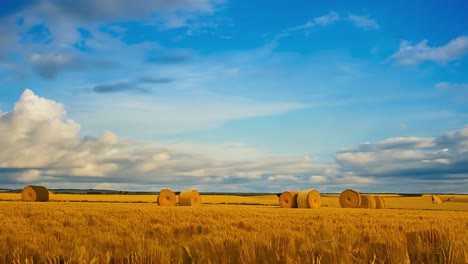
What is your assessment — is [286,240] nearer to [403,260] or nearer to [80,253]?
[403,260]

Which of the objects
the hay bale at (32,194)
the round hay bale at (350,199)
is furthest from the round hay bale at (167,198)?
the round hay bale at (350,199)

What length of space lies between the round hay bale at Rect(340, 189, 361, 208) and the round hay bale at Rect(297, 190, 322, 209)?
3.67 m

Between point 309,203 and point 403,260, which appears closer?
point 403,260

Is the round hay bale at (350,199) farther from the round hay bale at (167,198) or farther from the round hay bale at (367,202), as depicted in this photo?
the round hay bale at (167,198)

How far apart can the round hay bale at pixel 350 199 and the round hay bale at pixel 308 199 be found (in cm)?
367

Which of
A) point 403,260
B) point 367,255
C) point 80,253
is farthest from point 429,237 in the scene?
point 80,253

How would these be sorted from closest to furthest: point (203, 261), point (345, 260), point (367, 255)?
1. point (345, 260)
2. point (203, 261)
3. point (367, 255)

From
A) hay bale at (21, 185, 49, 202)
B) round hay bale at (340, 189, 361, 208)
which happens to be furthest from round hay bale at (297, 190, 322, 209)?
hay bale at (21, 185, 49, 202)

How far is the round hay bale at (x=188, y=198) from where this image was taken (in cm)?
4153

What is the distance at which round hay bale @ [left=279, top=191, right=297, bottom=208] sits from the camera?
133 ft

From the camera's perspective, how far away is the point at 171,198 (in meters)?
44.6

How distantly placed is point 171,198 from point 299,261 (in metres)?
41.8

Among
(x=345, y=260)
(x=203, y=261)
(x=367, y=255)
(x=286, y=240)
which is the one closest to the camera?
(x=345, y=260)

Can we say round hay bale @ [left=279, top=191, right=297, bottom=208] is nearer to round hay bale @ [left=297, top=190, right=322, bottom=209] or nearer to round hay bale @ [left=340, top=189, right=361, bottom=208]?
round hay bale @ [left=297, top=190, right=322, bottom=209]
